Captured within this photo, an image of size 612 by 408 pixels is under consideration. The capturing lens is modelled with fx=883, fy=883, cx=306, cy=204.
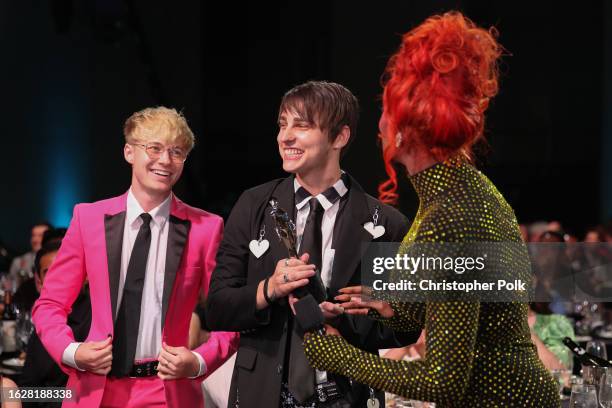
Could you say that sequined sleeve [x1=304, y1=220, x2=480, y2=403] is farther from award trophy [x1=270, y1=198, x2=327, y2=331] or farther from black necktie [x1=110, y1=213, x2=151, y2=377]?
black necktie [x1=110, y1=213, x2=151, y2=377]

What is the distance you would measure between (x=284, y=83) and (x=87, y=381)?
9.22m

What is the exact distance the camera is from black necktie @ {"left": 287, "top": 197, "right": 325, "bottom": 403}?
2.16 m

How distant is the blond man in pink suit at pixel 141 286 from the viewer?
7.87 feet

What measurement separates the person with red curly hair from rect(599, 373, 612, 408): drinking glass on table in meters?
1.47

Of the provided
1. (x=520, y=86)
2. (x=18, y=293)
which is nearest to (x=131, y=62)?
(x=520, y=86)

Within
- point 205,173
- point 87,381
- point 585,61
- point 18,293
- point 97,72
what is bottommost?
point 87,381

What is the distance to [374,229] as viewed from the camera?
2344 mm

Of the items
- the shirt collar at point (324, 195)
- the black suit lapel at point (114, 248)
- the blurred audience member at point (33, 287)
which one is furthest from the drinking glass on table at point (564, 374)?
the blurred audience member at point (33, 287)

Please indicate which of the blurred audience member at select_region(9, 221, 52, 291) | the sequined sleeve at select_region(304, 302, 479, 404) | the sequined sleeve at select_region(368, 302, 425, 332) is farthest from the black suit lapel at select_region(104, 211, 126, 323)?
the blurred audience member at select_region(9, 221, 52, 291)

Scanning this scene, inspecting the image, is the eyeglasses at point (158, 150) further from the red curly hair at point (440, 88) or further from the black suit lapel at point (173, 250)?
the red curly hair at point (440, 88)

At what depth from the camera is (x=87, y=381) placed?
2.41m

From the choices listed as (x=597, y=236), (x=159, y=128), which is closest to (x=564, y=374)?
(x=159, y=128)

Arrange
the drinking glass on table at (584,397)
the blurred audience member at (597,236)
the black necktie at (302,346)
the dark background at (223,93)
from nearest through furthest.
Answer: the black necktie at (302,346) → the drinking glass on table at (584,397) → the blurred audience member at (597,236) → the dark background at (223,93)

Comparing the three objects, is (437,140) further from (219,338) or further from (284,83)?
(284,83)
